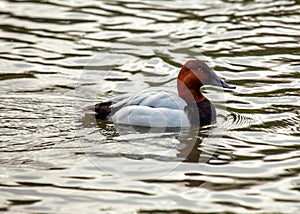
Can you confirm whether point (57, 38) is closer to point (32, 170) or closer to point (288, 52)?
point (288, 52)

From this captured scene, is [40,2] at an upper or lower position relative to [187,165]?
upper

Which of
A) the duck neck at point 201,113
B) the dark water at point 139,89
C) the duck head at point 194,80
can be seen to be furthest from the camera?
the duck head at point 194,80

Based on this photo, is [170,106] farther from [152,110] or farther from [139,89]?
[139,89]

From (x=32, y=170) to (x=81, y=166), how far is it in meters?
0.49

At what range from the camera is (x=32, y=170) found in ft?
23.9

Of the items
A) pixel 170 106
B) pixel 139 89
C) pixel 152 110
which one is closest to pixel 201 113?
pixel 170 106

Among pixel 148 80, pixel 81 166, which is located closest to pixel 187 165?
pixel 81 166

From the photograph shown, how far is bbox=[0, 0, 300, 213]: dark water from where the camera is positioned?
6.77m

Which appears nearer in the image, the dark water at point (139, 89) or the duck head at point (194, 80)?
the dark water at point (139, 89)

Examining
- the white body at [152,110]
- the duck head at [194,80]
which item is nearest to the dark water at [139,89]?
the white body at [152,110]

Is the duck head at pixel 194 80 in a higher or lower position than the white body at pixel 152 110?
higher

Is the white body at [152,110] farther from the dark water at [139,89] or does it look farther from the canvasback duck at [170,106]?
the dark water at [139,89]

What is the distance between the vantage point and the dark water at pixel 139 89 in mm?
6773

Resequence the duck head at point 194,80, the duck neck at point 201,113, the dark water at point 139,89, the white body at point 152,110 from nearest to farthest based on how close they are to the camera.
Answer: the dark water at point 139,89
the white body at point 152,110
the duck neck at point 201,113
the duck head at point 194,80
